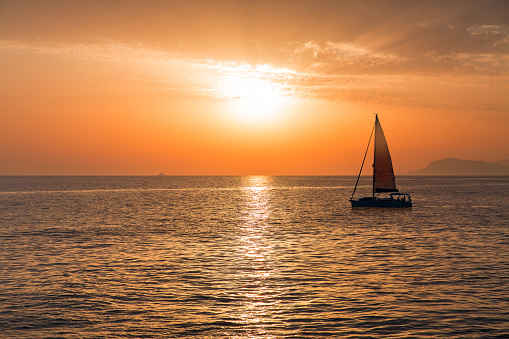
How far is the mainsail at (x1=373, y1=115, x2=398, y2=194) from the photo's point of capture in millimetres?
75500

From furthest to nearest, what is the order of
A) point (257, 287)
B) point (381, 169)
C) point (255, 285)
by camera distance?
point (381, 169) → point (255, 285) → point (257, 287)

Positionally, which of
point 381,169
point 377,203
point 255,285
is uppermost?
point 381,169

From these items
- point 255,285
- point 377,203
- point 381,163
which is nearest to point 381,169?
point 381,163

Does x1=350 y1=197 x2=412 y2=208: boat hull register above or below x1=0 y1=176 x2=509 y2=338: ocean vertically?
above

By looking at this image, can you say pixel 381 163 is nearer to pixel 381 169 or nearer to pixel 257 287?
pixel 381 169

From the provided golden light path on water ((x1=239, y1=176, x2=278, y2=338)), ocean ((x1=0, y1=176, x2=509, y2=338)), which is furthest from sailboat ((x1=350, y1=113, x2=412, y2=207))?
golden light path on water ((x1=239, y1=176, x2=278, y2=338))

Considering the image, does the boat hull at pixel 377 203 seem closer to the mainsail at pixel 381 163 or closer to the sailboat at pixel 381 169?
the sailboat at pixel 381 169

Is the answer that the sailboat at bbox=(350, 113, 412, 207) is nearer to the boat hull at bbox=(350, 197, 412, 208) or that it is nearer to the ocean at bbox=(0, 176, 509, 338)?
the boat hull at bbox=(350, 197, 412, 208)

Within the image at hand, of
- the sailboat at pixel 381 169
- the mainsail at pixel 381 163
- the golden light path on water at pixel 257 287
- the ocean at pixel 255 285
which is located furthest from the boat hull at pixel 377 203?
the golden light path on water at pixel 257 287

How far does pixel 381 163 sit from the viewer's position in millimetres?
75875

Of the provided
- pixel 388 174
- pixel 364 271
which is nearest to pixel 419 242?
pixel 364 271

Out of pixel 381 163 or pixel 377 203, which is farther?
pixel 377 203

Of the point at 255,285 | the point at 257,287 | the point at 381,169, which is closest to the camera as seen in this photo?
the point at 257,287

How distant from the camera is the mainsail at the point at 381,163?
75500 mm
